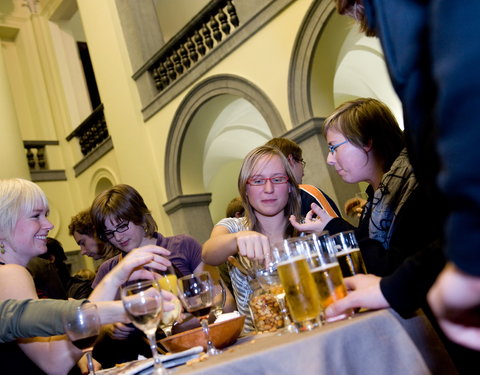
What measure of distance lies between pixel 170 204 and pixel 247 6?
11.7 feet

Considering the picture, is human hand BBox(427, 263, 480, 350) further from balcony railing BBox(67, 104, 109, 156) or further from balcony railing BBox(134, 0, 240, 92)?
balcony railing BBox(67, 104, 109, 156)

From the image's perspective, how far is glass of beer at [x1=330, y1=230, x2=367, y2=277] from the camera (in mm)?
1642

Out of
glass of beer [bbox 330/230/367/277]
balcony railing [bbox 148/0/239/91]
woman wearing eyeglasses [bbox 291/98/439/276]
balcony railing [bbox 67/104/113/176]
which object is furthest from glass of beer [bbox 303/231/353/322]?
balcony railing [bbox 67/104/113/176]

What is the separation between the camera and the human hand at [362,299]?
4.38 feet

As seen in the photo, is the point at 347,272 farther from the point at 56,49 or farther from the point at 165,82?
the point at 56,49

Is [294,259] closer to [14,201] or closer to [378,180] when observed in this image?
[378,180]

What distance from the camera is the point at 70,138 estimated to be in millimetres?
12195

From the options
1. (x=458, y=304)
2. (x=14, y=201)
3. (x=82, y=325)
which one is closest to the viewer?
(x=458, y=304)

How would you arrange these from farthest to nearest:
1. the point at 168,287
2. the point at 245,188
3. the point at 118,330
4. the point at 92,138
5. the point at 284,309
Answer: the point at 92,138 < the point at 245,188 < the point at 118,330 < the point at 168,287 < the point at 284,309

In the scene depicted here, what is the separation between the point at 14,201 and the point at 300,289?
141 centimetres

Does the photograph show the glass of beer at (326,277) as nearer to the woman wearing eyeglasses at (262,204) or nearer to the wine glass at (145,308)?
the wine glass at (145,308)

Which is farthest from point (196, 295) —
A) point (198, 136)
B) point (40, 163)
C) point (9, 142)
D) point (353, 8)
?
point (40, 163)

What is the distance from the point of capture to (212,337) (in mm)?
1643

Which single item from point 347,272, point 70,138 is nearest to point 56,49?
point 70,138
